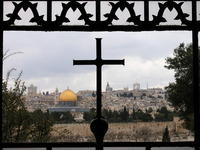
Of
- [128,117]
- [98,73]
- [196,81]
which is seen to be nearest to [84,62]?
[98,73]

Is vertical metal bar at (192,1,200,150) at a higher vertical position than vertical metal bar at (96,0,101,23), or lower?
lower

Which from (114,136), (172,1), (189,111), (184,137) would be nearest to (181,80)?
(189,111)

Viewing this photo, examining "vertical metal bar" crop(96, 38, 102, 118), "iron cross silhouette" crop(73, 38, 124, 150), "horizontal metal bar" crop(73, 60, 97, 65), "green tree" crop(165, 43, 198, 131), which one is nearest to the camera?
"iron cross silhouette" crop(73, 38, 124, 150)

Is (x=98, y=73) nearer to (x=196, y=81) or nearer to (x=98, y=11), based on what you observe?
(x=98, y=11)

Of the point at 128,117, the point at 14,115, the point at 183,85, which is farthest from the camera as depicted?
the point at 128,117

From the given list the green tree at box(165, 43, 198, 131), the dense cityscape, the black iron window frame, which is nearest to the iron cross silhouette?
the black iron window frame

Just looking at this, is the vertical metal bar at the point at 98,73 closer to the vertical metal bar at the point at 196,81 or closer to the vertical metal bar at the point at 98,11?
the vertical metal bar at the point at 98,11

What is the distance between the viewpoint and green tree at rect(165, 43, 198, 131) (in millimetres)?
16500

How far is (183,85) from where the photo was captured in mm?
18156

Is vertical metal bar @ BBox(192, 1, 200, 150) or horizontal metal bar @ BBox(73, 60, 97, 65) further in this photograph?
horizontal metal bar @ BBox(73, 60, 97, 65)

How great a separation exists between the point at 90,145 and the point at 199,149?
39.6 inches

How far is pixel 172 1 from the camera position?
418cm

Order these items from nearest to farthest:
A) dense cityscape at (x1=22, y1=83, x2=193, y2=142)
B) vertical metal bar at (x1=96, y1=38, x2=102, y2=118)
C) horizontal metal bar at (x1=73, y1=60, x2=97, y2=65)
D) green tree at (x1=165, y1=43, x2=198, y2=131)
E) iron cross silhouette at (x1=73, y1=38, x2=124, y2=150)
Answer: iron cross silhouette at (x1=73, y1=38, x2=124, y2=150) < vertical metal bar at (x1=96, y1=38, x2=102, y2=118) < horizontal metal bar at (x1=73, y1=60, x2=97, y2=65) < green tree at (x1=165, y1=43, x2=198, y2=131) < dense cityscape at (x1=22, y1=83, x2=193, y2=142)

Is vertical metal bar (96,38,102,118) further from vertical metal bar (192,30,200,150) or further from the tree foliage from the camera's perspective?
the tree foliage
